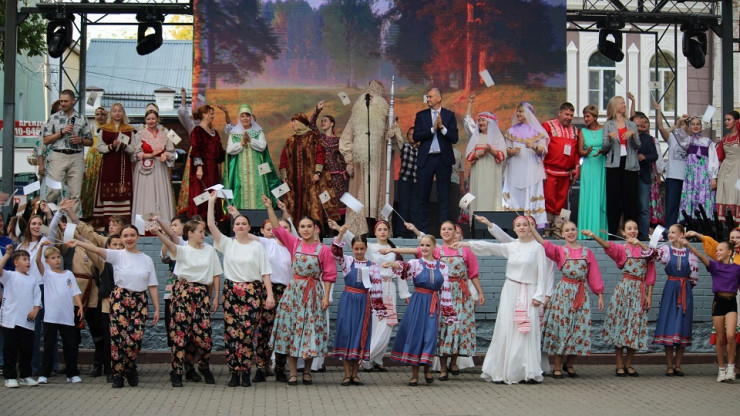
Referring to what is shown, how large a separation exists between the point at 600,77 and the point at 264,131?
52.2ft

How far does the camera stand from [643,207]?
47.0 feet

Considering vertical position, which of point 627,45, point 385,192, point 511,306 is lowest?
point 511,306

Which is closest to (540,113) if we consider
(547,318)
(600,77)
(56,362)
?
(547,318)

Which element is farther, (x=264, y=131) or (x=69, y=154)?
(x=264, y=131)

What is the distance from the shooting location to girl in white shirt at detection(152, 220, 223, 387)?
10.5 m

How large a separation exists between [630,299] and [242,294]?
164 inches

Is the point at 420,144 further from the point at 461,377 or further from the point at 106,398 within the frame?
the point at 106,398

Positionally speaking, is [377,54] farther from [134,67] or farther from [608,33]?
[134,67]

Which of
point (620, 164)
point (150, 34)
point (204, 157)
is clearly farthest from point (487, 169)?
point (150, 34)

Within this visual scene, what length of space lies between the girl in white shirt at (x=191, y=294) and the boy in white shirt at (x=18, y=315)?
1335 mm

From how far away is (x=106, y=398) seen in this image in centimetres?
980

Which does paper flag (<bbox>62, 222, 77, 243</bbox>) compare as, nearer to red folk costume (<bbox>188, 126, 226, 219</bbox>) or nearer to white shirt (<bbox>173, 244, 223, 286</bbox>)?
white shirt (<bbox>173, 244, 223, 286</bbox>)

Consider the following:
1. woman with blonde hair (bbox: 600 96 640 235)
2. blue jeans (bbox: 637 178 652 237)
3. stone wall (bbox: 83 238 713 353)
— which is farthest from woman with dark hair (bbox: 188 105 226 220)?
blue jeans (bbox: 637 178 652 237)

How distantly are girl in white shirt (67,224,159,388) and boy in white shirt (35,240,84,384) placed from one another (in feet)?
1.94
